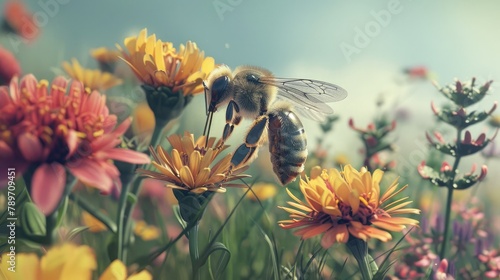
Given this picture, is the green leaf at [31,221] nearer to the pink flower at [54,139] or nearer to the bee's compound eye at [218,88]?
the pink flower at [54,139]

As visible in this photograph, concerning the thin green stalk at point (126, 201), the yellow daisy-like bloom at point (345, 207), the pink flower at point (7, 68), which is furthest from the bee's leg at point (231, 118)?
the pink flower at point (7, 68)

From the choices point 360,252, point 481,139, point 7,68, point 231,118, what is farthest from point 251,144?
point 7,68

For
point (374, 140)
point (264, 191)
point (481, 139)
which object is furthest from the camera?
point (264, 191)

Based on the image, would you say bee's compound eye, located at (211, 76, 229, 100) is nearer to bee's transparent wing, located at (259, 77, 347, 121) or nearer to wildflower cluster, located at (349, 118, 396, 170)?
bee's transparent wing, located at (259, 77, 347, 121)

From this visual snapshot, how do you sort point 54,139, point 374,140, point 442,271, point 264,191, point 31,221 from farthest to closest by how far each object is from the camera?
point 264,191 < point 374,140 < point 442,271 < point 31,221 < point 54,139

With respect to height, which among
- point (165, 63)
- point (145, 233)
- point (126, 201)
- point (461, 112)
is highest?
point (165, 63)

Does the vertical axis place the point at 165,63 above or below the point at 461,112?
above

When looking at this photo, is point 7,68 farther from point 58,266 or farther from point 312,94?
point 58,266

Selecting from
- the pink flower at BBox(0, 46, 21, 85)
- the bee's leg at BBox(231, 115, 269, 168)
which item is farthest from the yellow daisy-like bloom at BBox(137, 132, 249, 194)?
the pink flower at BBox(0, 46, 21, 85)
